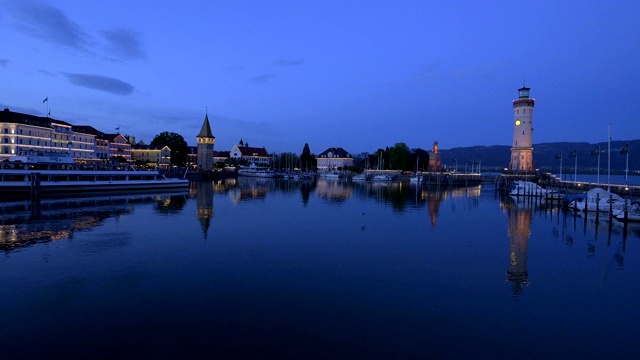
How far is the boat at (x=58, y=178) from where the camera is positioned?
5125cm

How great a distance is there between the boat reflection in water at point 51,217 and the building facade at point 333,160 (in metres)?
120

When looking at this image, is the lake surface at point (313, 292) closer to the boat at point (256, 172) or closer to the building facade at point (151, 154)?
the boat at point (256, 172)

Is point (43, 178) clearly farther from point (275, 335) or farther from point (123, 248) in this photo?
point (275, 335)

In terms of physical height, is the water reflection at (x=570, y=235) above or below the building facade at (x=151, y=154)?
below

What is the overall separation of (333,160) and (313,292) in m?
151

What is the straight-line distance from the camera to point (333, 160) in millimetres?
165875

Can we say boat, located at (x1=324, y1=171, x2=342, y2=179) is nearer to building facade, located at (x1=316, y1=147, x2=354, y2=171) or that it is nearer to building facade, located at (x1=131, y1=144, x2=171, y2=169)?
building facade, located at (x1=316, y1=147, x2=354, y2=171)

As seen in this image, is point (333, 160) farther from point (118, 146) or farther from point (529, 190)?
point (529, 190)

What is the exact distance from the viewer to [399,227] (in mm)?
31953

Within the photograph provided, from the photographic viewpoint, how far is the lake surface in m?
11.4

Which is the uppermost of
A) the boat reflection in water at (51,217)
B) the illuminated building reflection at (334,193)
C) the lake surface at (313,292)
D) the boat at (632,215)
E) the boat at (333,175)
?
the boat at (333,175)

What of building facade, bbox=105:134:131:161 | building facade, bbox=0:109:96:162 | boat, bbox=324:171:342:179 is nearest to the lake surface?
building facade, bbox=0:109:96:162

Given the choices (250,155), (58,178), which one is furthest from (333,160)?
(58,178)

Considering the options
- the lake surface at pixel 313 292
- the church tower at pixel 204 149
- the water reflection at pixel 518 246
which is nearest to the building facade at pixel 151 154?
the church tower at pixel 204 149
